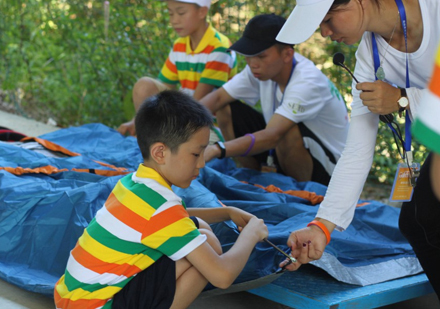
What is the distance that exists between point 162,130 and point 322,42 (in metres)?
2.62

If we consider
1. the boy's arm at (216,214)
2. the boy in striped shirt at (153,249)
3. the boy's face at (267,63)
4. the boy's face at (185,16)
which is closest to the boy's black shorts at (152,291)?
the boy in striped shirt at (153,249)

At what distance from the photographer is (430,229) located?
202cm

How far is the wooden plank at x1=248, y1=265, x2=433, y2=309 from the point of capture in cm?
208

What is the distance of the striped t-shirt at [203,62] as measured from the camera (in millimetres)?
3938

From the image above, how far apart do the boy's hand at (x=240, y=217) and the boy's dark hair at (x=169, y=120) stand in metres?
0.33

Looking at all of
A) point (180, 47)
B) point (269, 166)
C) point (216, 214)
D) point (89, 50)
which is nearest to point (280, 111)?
point (269, 166)

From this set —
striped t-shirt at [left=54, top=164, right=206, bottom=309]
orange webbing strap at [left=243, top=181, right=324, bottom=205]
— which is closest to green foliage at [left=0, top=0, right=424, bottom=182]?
orange webbing strap at [left=243, top=181, right=324, bottom=205]

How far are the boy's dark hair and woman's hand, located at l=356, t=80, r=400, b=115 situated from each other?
0.51m

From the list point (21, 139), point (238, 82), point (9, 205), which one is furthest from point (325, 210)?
point (21, 139)

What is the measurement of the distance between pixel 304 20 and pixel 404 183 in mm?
664

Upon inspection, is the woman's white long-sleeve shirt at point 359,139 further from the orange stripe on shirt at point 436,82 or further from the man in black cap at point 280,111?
the orange stripe on shirt at point 436,82

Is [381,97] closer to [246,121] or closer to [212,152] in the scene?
[212,152]

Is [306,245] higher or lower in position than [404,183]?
lower

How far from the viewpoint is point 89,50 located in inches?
204
